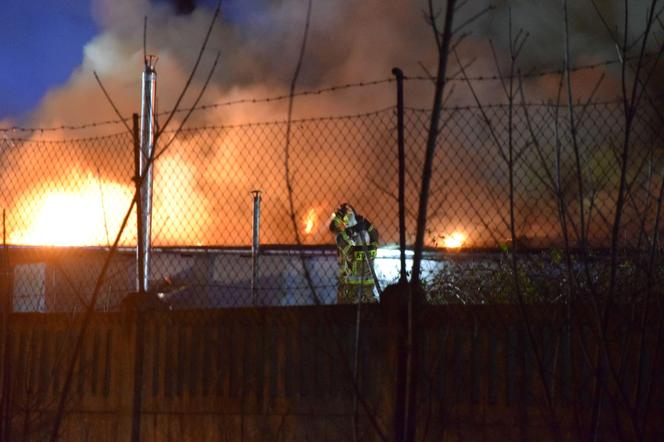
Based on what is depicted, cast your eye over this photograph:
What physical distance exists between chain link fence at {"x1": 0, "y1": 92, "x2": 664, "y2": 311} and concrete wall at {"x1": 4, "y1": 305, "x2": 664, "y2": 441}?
1.37 feet

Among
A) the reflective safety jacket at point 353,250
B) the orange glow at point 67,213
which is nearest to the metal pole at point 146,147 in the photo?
the reflective safety jacket at point 353,250

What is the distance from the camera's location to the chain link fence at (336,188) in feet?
13.1

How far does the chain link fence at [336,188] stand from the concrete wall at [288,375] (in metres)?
0.42

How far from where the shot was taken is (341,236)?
905cm

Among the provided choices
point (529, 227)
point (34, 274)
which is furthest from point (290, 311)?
point (34, 274)

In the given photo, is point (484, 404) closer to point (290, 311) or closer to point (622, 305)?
point (622, 305)

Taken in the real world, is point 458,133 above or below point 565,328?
above

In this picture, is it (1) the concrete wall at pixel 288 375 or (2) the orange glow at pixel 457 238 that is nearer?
(1) the concrete wall at pixel 288 375

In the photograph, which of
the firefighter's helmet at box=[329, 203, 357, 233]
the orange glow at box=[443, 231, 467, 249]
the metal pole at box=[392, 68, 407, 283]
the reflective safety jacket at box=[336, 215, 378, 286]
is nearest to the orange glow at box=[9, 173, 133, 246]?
the firefighter's helmet at box=[329, 203, 357, 233]

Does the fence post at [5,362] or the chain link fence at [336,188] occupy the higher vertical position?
the chain link fence at [336,188]

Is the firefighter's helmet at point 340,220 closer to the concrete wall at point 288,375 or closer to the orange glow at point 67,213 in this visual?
the orange glow at point 67,213

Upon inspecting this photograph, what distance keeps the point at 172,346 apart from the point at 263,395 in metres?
0.73

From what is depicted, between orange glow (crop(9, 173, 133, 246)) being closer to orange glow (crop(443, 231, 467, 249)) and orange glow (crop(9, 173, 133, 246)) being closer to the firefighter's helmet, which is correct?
the firefighter's helmet

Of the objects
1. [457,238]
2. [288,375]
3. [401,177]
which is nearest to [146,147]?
[288,375]
